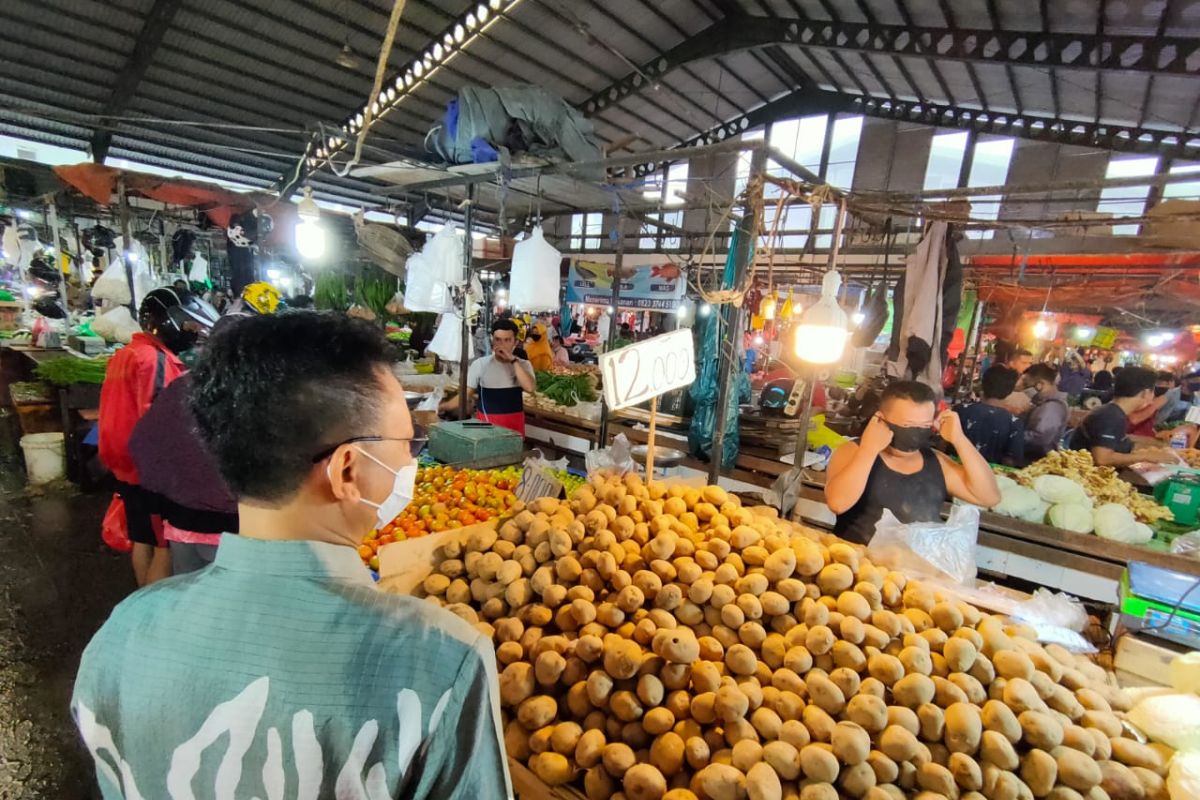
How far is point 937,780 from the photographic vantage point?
1268 millimetres

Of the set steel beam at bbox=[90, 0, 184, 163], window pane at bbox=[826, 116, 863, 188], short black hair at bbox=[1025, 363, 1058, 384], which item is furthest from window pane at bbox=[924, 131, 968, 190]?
steel beam at bbox=[90, 0, 184, 163]

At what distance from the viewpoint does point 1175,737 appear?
4.71ft

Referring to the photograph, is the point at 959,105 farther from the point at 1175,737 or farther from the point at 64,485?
the point at 64,485

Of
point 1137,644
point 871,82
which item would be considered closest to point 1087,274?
point 871,82

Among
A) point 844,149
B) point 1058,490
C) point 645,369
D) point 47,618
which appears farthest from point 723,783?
point 844,149

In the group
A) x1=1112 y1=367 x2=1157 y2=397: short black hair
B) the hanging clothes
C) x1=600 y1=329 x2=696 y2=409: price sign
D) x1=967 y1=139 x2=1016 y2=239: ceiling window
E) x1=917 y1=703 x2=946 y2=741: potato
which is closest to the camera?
x1=917 y1=703 x2=946 y2=741: potato

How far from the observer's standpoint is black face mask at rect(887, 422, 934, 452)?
2.70 metres

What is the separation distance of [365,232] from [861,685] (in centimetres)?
664

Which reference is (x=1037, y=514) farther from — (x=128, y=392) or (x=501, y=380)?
(x=128, y=392)

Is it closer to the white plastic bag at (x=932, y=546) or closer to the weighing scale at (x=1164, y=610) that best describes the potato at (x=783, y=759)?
the white plastic bag at (x=932, y=546)

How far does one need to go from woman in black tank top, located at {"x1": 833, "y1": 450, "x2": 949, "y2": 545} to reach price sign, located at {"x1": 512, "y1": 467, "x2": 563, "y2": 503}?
1562mm

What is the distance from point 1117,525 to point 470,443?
4.25 m

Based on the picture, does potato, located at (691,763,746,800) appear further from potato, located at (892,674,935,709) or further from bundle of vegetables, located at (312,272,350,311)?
bundle of vegetables, located at (312,272,350,311)

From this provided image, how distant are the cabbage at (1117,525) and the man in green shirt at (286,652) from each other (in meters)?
4.21
